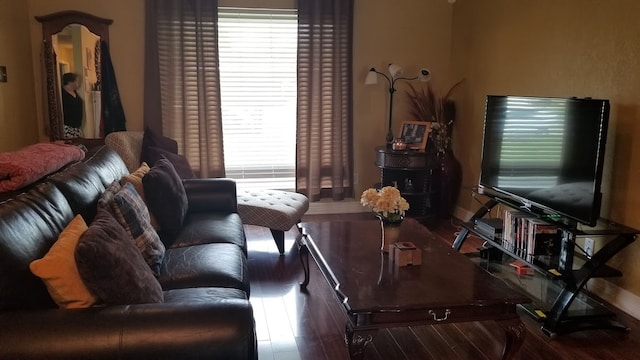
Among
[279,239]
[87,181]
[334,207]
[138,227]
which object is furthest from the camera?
[334,207]

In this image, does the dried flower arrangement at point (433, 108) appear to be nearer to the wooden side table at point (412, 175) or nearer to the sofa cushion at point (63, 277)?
the wooden side table at point (412, 175)

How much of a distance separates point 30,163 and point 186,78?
9.11 ft

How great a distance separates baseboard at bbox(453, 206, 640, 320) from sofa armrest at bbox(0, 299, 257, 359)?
100 inches

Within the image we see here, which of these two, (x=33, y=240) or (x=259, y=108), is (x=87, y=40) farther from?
(x=33, y=240)

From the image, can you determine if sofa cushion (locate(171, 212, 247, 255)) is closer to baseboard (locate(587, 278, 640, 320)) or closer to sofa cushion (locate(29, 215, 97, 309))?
sofa cushion (locate(29, 215, 97, 309))

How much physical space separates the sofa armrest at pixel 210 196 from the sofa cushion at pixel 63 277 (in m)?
1.83

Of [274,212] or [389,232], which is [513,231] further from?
[274,212]

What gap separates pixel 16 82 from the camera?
4.21m

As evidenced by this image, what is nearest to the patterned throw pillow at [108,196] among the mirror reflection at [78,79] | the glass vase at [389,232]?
the glass vase at [389,232]

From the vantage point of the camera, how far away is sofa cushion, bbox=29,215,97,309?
5.46ft

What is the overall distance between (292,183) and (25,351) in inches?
160

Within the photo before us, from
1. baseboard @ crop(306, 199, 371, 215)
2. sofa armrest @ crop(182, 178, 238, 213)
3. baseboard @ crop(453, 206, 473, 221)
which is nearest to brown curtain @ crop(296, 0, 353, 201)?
baseboard @ crop(306, 199, 371, 215)

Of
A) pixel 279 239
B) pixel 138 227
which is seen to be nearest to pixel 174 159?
pixel 279 239

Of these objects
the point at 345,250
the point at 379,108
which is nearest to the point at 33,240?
the point at 345,250
